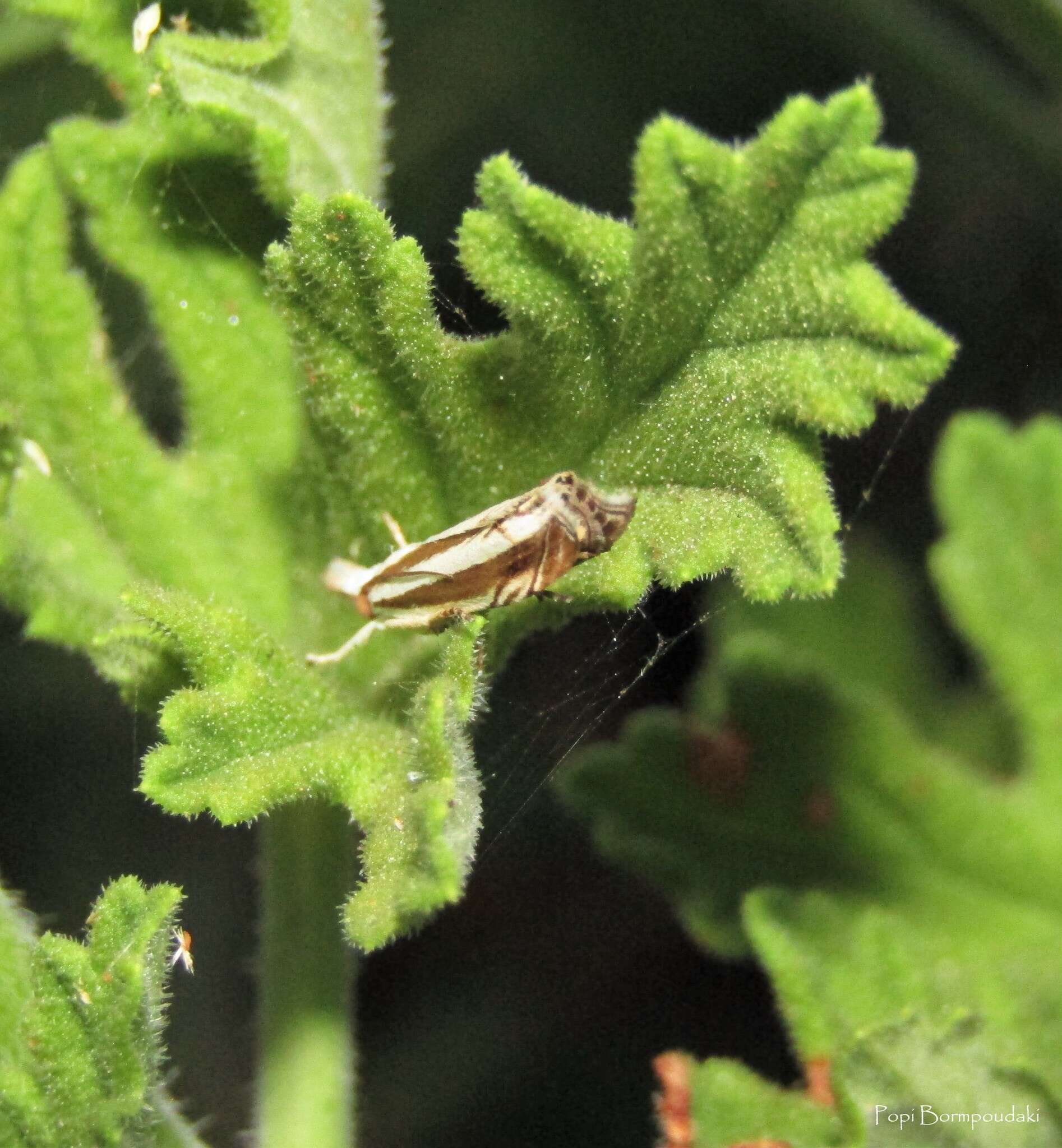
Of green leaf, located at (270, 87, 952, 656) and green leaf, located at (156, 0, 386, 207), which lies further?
green leaf, located at (156, 0, 386, 207)

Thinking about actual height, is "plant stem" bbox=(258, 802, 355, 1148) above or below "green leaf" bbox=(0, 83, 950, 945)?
below

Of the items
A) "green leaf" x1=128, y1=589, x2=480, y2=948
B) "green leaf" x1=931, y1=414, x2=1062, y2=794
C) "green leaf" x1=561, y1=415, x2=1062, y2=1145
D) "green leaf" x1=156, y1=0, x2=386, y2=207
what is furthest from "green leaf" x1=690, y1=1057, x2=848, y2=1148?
"green leaf" x1=156, y1=0, x2=386, y2=207

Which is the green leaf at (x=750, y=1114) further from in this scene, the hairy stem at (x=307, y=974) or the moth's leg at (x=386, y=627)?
the moth's leg at (x=386, y=627)

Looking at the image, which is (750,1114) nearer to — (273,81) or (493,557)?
(493,557)

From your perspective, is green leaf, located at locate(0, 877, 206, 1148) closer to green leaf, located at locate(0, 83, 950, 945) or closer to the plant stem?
green leaf, located at locate(0, 83, 950, 945)

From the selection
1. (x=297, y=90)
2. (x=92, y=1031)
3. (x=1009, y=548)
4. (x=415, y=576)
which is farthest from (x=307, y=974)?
(x=1009, y=548)

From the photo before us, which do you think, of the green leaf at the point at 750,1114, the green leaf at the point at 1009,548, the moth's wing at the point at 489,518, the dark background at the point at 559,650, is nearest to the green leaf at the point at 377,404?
the moth's wing at the point at 489,518
